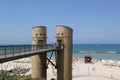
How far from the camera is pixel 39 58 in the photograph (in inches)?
696

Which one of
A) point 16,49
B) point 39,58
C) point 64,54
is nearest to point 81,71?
point 64,54

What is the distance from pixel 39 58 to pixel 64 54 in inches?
80.0

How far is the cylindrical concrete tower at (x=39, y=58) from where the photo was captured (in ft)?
57.9

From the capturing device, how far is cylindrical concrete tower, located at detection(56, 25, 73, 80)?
1805 centimetres

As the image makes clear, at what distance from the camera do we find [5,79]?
1027 cm

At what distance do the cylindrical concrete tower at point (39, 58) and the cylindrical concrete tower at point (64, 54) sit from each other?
117 cm

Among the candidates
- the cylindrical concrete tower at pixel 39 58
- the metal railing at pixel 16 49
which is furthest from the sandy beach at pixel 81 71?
the metal railing at pixel 16 49

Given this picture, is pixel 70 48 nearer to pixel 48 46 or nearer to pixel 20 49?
pixel 48 46

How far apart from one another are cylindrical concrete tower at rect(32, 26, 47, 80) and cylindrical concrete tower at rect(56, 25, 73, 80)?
1.17 m

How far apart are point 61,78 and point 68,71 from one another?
0.77 meters

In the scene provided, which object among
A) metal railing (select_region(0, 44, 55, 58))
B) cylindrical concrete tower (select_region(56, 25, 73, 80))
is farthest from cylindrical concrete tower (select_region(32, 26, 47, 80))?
cylindrical concrete tower (select_region(56, 25, 73, 80))

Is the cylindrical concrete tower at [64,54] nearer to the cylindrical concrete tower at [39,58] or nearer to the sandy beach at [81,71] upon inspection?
the cylindrical concrete tower at [39,58]

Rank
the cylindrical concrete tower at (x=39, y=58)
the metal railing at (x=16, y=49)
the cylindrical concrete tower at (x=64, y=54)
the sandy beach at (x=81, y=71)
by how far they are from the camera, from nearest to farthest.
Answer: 1. the metal railing at (x=16, y=49)
2. the cylindrical concrete tower at (x=39, y=58)
3. the cylindrical concrete tower at (x=64, y=54)
4. the sandy beach at (x=81, y=71)

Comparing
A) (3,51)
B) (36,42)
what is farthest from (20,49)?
(36,42)
